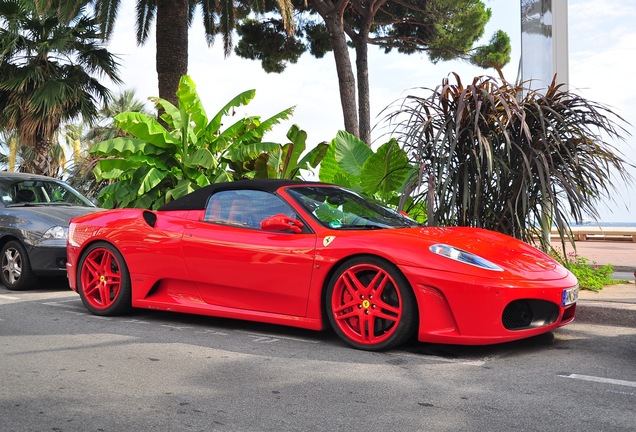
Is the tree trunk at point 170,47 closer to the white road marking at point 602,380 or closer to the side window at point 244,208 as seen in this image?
the side window at point 244,208

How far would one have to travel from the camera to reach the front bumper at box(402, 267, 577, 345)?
16.6 feet

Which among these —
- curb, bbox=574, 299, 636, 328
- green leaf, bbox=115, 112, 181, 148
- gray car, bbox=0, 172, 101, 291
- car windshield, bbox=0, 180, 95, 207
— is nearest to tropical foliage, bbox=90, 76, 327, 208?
green leaf, bbox=115, 112, 181, 148

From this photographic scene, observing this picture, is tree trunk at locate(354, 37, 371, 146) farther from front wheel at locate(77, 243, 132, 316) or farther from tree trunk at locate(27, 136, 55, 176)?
front wheel at locate(77, 243, 132, 316)

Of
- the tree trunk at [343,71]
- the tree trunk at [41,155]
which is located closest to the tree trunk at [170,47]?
the tree trunk at [343,71]

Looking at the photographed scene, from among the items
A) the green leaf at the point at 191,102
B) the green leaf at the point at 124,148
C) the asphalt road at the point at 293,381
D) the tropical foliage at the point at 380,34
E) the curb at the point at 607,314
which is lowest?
the asphalt road at the point at 293,381

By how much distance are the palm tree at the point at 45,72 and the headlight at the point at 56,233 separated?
1135cm

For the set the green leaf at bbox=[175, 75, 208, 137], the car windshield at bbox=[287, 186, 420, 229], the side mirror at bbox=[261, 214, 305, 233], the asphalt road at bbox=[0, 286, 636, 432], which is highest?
the green leaf at bbox=[175, 75, 208, 137]

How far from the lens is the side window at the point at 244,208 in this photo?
241 inches

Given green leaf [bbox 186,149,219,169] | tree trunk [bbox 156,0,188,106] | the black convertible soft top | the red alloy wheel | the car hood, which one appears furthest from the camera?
tree trunk [bbox 156,0,188,106]

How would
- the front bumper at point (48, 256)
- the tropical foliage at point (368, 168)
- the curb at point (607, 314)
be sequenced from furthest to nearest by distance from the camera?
1. the tropical foliage at point (368, 168)
2. the front bumper at point (48, 256)
3. the curb at point (607, 314)

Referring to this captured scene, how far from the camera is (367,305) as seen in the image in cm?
538

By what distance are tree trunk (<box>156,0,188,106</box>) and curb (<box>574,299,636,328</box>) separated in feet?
36.6

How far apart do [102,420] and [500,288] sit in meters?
2.71

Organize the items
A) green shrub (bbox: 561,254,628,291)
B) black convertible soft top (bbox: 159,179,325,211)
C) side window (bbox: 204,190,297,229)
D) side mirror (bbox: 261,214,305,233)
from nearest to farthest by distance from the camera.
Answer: side mirror (bbox: 261,214,305,233)
side window (bbox: 204,190,297,229)
black convertible soft top (bbox: 159,179,325,211)
green shrub (bbox: 561,254,628,291)
